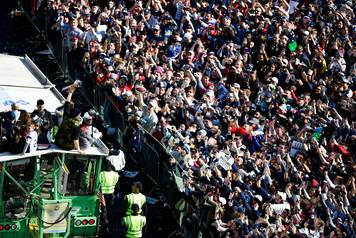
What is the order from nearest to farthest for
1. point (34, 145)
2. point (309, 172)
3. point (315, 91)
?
point (34, 145) < point (309, 172) < point (315, 91)

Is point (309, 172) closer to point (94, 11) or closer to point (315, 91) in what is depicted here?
point (315, 91)

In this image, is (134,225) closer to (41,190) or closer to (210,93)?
(41,190)

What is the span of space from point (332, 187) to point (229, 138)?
353 cm

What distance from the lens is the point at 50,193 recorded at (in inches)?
864

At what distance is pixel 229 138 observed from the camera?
3002 cm

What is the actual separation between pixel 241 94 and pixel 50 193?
1206cm

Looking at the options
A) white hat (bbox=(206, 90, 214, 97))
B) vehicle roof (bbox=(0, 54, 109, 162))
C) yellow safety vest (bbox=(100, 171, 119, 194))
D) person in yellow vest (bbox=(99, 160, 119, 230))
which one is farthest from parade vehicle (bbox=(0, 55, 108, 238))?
white hat (bbox=(206, 90, 214, 97))

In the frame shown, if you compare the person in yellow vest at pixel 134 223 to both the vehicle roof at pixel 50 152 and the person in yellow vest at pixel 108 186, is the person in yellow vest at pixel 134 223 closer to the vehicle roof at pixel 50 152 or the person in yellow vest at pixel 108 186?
the person in yellow vest at pixel 108 186

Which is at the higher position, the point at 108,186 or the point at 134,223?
the point at 108,186

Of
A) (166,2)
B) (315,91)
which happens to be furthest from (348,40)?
(166,2)

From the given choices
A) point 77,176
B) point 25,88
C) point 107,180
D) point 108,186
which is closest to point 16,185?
point 77,176

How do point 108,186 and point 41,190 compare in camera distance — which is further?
point 108,186

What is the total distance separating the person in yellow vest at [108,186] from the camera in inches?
973

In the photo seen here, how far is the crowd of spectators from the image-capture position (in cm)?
2700
